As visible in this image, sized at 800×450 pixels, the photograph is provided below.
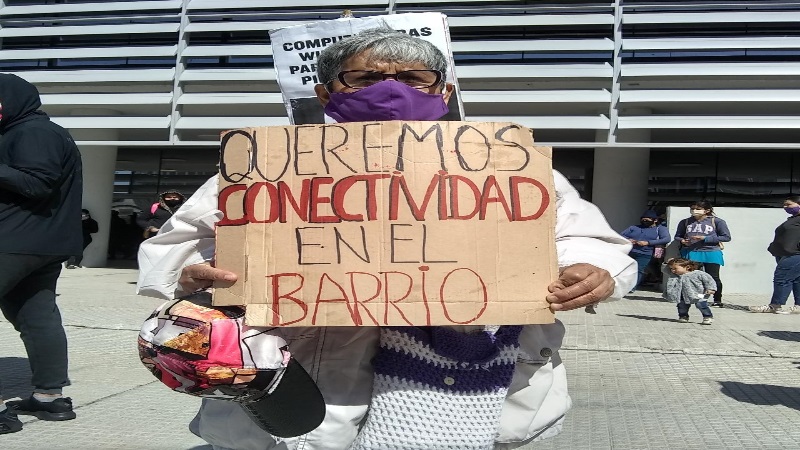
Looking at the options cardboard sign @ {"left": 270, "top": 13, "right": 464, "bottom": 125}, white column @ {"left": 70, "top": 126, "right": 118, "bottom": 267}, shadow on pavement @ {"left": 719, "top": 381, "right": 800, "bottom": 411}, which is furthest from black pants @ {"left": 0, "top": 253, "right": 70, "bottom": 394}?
white column @ {"left": 70, "top": 126, "right": 118, "bottom": 267}

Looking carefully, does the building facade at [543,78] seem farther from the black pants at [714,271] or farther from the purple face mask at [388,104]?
the purple face mask at [388,104]

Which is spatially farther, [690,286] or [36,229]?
[690,286]

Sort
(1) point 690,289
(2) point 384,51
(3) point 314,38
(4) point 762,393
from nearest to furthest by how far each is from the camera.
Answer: (2) point 384,51, (3) point 314,38, (4) point 762,393, (1) point 690,289

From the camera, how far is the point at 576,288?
1.72 metres

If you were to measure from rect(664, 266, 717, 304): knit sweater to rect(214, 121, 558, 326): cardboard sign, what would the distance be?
26.5ft

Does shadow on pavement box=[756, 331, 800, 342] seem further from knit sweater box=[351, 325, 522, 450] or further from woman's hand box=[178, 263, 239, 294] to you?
woman's hand box=[178, 263, 239, 294]

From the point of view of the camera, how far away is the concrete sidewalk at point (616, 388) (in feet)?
14.0

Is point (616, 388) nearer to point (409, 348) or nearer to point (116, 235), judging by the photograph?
point (409, 348)

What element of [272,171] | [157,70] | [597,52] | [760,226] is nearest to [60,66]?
[157,70]

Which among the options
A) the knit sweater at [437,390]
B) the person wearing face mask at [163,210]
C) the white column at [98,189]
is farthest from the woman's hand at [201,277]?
the white column at [98,189]

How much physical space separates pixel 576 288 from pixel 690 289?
26.5 ft

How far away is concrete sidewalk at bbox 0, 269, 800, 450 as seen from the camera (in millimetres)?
4266

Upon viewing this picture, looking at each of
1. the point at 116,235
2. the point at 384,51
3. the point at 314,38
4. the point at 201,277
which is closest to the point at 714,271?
the point at 314,38

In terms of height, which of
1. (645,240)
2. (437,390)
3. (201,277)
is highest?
(201,277)
